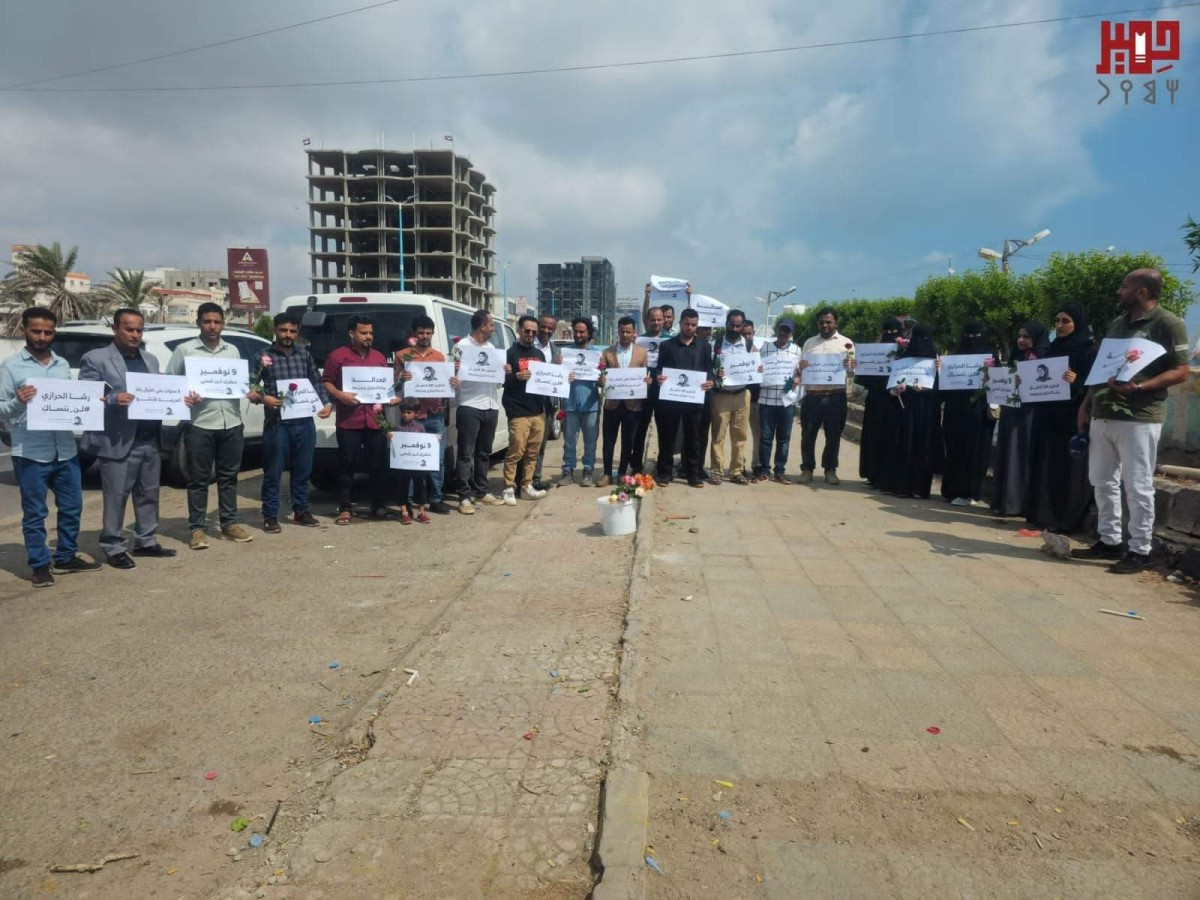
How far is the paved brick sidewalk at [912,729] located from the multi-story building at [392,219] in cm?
8077

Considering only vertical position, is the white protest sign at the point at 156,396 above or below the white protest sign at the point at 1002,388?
below

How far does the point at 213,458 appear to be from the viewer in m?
6.59

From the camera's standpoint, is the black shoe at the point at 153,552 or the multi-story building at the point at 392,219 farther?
the multi-story building at the point at 392,219

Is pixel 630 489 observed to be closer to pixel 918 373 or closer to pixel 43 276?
pixel 918 373

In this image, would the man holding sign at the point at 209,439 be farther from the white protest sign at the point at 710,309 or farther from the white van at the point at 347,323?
the white protest sign at the point at 710,309

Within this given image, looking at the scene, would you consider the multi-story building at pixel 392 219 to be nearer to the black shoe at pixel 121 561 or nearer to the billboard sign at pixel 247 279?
the billboard sign at pixel 247 279

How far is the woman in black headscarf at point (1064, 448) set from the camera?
22.5 ft

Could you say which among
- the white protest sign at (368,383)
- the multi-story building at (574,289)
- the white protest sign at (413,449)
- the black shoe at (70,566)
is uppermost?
the multi-story building at (574,289)

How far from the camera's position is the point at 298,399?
682 cm

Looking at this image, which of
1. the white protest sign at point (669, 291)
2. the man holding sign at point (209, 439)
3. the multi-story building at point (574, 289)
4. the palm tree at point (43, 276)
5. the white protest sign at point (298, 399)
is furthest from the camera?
the multi-story building at point (574, 289)

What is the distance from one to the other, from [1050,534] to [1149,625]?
170cm

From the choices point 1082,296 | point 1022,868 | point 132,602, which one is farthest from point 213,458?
point 1082,296

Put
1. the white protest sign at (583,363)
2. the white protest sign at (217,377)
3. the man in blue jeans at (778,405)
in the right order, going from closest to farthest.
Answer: the white protest sign at (217,377) → the white protest sign at (583,363) → the man in blue jeans at (778,405)

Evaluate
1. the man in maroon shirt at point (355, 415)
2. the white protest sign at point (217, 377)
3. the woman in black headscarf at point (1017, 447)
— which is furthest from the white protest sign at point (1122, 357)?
the white protest sign at point (217, 377)
